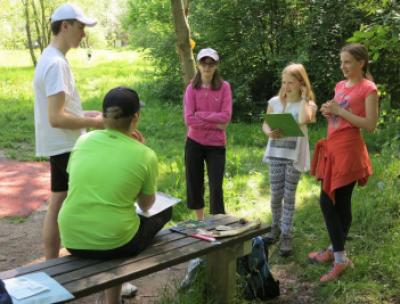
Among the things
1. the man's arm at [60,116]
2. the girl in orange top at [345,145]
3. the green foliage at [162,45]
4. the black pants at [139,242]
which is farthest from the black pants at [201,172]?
the green foliage at [162,45]

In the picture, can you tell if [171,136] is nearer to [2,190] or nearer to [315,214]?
[2,190]

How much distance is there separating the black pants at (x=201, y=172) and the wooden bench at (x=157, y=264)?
2.73 feet

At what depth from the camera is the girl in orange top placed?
3738 millimetres

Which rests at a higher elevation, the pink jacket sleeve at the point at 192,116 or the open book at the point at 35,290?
the pink jacket sleeve at the point at 192,116

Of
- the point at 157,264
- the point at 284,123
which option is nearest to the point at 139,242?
the point at 157,264

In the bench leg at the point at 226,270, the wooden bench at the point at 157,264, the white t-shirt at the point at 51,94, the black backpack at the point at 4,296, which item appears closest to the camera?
the black backpack at the point at 4,296

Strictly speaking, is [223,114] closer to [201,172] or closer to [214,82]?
[214,82]

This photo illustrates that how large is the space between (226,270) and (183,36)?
3.14m

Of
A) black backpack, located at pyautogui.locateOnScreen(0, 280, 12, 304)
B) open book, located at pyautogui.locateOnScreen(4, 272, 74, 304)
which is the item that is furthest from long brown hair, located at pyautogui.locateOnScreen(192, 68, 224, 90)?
black backpack, located at pyautogui.locateOnScreen(0, 280, 12, 304)

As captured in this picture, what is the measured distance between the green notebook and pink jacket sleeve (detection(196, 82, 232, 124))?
0.43 metres

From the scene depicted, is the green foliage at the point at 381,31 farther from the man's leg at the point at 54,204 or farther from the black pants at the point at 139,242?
the man's leg at the point at 54,204

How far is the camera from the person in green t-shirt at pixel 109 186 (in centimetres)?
272

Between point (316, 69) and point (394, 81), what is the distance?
1.82 meters

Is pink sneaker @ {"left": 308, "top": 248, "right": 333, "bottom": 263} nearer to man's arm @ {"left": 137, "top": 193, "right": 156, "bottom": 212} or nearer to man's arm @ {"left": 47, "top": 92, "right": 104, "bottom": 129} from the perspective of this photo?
man's arm @ {"left": 137, "top": 193, "right": 156, "bottom": 212}
